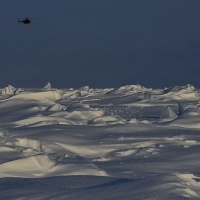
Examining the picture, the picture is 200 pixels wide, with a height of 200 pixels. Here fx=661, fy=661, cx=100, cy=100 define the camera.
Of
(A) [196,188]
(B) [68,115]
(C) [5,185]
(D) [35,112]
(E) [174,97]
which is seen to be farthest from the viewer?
(E) [174,97]

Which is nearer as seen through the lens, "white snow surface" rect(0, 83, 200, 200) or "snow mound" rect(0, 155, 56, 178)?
"white snow surface" rect(0, 83, 200, 200)

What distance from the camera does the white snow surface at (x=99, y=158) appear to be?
4.46 meters

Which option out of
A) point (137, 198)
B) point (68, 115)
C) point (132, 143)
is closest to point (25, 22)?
point (68, 115)

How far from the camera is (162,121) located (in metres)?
10.5

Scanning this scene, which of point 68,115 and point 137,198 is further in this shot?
point 68,115

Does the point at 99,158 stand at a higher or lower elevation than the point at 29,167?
higher

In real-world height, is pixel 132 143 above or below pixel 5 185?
above

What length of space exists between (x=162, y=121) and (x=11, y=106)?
4043mm

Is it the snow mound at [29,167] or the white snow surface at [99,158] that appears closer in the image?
the white snow surface at [99,158]

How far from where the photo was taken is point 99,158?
6.65m

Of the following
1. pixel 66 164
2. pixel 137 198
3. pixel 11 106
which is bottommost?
pixel 137 198

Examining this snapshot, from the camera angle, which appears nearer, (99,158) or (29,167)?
(29,167)

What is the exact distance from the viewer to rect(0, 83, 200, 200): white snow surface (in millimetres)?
4465

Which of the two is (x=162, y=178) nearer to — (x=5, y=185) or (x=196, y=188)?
(x=196, y=188)
